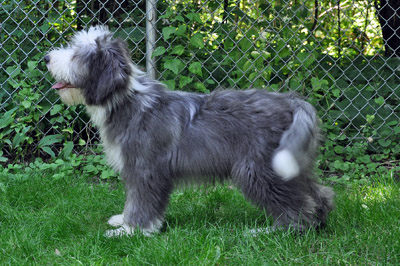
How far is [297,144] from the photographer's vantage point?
2949mm

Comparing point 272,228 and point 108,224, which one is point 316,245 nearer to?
point 272,228

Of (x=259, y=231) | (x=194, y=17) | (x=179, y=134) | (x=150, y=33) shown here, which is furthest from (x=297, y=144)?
(x=150, y=33)

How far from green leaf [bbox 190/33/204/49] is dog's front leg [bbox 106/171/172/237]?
159 centimetres

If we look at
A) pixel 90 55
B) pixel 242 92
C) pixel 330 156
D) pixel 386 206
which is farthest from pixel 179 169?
pixel 330 156

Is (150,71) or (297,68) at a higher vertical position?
(297,68)

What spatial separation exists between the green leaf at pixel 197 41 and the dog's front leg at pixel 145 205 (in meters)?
1.59

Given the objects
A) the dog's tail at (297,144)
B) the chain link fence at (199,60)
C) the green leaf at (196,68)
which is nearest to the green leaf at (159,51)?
the chain link fence at (199,60)

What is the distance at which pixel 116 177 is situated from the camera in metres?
4.52

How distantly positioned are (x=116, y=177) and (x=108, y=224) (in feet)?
3.38

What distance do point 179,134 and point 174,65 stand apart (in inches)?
52.2

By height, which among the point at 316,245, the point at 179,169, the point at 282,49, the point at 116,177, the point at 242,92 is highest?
the point at 282,49

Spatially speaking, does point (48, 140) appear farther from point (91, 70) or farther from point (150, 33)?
point (91, 70)

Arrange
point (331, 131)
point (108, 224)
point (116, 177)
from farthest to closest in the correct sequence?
1. point (331, 131)
2. point (116, 177)
3. point (108, 224)

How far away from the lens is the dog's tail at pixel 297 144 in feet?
9.55
